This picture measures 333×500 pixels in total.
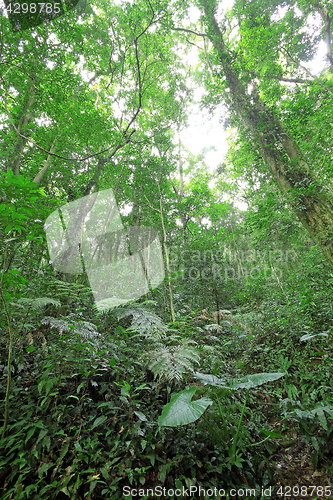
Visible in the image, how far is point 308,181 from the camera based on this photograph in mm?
4156

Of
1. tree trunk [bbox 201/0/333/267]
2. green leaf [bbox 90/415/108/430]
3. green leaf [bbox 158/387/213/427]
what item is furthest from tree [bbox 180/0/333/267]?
green leaf [bbox 90/415/108/430]

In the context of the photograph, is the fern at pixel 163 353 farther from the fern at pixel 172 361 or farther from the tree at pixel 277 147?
the tree at pixel 277 147

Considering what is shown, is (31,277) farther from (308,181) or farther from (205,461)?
(308,181)

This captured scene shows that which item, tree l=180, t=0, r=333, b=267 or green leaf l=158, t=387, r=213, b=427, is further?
tree l=180, t=0, r=333, b=267

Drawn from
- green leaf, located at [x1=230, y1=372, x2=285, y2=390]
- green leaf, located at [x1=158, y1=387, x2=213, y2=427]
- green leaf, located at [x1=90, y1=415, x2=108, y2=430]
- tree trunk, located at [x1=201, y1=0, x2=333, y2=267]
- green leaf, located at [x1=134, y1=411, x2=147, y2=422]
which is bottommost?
green leaf, located at [x1=134, y1=411, x2=147, y2=422]

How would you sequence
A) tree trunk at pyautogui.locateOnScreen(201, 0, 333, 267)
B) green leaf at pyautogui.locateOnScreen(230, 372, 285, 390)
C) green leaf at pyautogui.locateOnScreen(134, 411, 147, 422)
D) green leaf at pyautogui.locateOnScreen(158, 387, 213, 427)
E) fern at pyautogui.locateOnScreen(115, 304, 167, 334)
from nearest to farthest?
green leaf at pyautogui.locateOnScreen(158, 387, 213, 427) → green leaf at pyautogui.locateOnScreen(230, 372, 285, 390) → green leaf at pyautogui.locateOnScreen(134, 411, 147, 422) → fern at pyautogui.locateOnScreen(115, 304, 167, 334) → tree trunk at pyautogui.locateOnScreen(201, 0, 333, 267)

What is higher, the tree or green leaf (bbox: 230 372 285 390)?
the tree

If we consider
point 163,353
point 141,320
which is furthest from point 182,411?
point 141,320

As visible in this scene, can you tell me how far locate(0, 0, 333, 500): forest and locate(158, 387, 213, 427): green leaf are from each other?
0.05 ft

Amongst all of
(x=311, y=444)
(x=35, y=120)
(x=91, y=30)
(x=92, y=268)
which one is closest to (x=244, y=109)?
(x=91, y=30)

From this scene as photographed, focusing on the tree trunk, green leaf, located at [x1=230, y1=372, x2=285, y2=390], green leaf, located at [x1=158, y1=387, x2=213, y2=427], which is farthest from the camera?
the tree trunk

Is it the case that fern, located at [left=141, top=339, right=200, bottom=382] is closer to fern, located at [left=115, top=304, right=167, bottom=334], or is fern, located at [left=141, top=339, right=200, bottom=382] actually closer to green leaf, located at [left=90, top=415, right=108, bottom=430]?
fern, located at [left=115, top=304, right=167, bottom=334]

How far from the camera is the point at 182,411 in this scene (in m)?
1.54

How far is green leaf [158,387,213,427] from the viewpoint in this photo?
1448 mm
